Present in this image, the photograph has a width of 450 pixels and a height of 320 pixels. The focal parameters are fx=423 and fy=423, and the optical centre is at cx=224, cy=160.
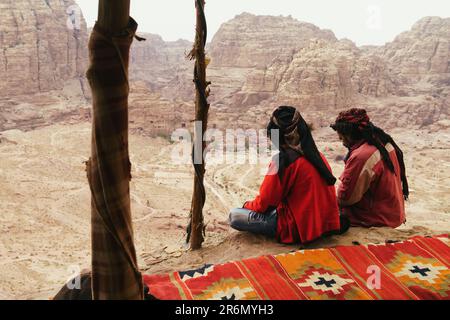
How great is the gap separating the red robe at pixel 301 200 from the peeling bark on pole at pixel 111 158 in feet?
6.69

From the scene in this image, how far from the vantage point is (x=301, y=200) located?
3.56 meters

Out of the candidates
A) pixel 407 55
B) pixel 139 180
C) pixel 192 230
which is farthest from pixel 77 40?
pixel 192 230

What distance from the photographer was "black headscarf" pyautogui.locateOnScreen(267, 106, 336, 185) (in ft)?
11.4

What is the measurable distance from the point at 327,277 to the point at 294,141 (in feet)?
3.75

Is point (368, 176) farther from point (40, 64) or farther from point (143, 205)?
point (40, 64)

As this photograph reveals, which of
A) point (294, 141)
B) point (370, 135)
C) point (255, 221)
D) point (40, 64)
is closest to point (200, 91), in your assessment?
point (294, 141)

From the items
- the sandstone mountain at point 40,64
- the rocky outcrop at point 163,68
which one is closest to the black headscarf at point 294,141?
the sandstone mountain at point 40,64

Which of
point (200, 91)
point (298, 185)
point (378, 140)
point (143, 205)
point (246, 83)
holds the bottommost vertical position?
point (143, 205)

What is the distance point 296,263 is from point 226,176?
60.1 ft

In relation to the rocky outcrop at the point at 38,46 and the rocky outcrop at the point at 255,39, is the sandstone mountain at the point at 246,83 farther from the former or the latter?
the rocky outcrop at the point at 255,39

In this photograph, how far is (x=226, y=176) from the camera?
70.4 feet

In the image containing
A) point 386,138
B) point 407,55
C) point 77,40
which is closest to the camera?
point 386,138

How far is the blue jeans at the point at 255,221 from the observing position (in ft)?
12.6
